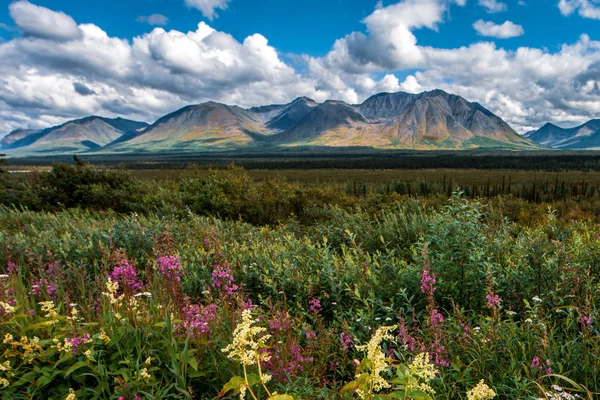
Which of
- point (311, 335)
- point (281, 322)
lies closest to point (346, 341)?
point (311, 335)

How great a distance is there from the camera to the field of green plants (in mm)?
2664

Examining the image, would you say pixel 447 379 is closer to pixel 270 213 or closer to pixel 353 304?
pixel 353 304

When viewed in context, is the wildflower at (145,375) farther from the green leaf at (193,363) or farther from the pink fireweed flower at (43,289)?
the pink fireweed flower at (43,289)

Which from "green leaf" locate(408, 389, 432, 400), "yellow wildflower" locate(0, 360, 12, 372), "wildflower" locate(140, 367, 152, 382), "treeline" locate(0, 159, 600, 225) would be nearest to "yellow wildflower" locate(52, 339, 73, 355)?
"yellow wildflower" locate(0, 360, 12, 372)

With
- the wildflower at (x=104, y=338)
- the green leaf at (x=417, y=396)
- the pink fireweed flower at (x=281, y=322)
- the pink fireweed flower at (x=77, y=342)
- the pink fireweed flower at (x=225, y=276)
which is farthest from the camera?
the pink fireweed flower at (x=225, y=276)

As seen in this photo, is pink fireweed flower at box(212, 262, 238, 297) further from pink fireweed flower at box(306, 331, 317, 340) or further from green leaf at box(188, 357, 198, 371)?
green leaf at box(188, 357, 198, 371)

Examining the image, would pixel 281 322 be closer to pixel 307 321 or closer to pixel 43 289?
pixel 307 321

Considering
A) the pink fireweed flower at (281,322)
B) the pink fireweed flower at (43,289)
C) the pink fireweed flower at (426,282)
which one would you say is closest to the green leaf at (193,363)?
the pink fireweed flower at (281,322)

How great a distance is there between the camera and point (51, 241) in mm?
7938

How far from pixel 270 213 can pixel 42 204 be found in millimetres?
12926

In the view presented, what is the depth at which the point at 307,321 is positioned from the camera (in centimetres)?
497

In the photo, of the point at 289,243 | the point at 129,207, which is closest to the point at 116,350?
the point at 289,243

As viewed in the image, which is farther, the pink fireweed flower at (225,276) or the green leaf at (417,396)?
the pink fireweed flower at (225,276)

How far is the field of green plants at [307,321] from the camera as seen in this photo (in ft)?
8.74
